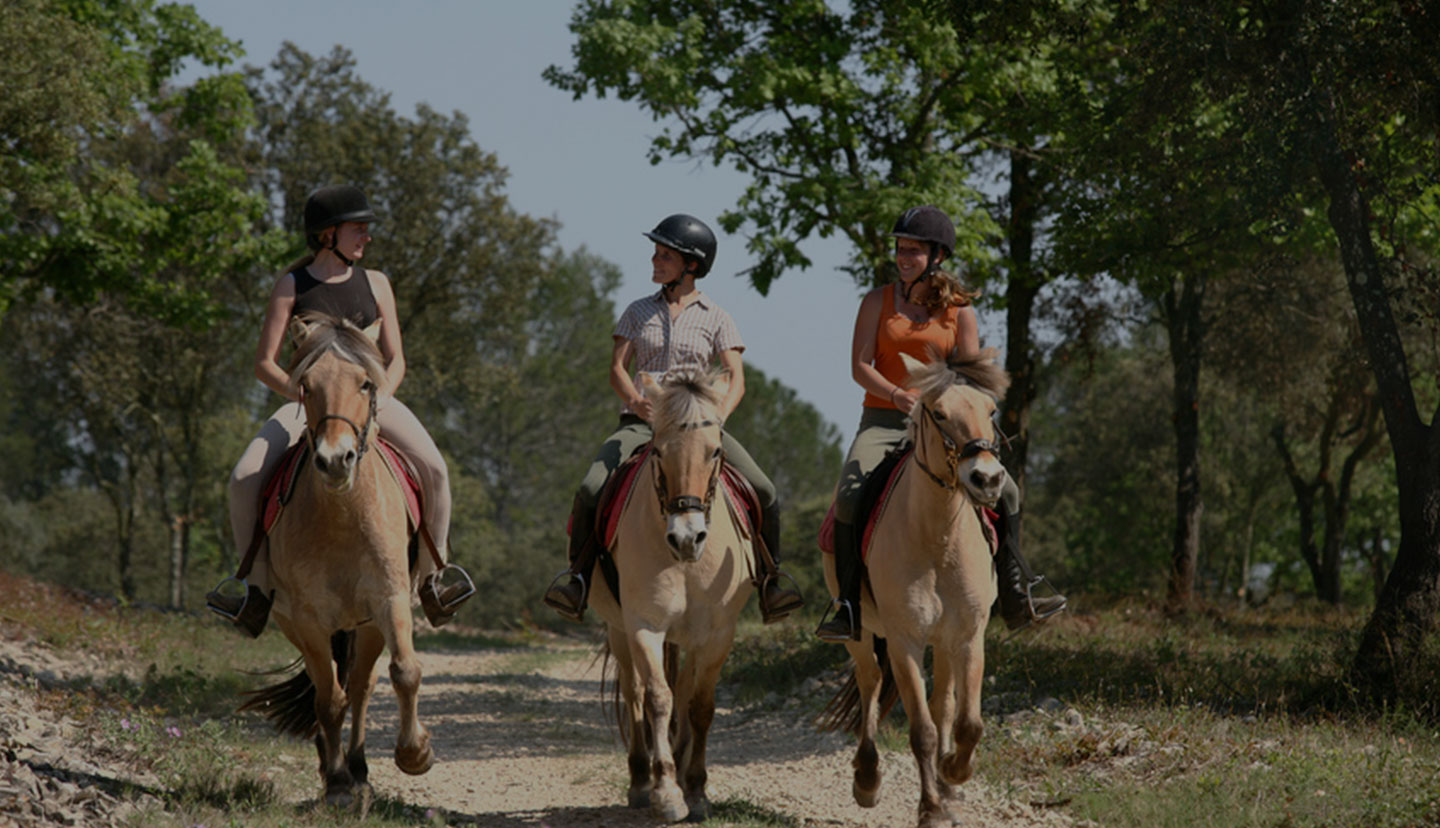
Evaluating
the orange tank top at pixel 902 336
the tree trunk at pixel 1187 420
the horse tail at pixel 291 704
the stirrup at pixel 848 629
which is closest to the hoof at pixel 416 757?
the horse tail at pixel 291 704

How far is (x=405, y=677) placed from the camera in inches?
276

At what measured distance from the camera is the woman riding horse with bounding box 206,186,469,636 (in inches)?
297

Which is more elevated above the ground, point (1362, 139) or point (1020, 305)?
point (1362, 139)

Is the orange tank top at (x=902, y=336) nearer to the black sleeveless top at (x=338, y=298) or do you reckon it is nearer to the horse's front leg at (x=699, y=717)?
the horse's front leg at (x=699, y=717)

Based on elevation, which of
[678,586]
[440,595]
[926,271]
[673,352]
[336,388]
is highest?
[926,271]

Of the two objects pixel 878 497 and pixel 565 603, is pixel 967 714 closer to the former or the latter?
pixel 878 497

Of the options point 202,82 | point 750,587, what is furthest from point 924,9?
point 202,82

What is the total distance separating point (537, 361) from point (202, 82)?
3599 cm

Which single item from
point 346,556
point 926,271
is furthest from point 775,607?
point 346,556

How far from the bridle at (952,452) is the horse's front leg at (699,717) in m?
1.70

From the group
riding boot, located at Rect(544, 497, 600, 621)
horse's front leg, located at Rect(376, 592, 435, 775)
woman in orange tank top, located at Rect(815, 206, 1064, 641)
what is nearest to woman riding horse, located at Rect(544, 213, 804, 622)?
riding boot, located at Rect(544, 497, 600, 621)

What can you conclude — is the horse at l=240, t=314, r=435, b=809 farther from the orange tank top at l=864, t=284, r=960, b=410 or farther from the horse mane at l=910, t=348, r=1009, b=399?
the orange tank top at l=864, t=284, r=960, b=410

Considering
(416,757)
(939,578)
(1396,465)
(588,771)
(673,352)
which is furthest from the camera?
(1396,465)

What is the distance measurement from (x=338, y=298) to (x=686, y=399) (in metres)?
2.26
